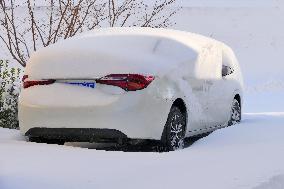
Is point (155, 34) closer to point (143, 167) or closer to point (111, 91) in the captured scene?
point (111, 91)

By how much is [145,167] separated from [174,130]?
6.01 ft

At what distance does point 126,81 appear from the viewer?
6125 millimetres

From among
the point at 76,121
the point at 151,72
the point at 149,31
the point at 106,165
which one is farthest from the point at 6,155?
the point at 149,31

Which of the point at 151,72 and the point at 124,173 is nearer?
the point at 124,173

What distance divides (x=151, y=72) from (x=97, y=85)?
57 cm

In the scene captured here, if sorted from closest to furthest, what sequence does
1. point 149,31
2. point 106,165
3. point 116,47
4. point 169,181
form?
point 169,181, point 106,165, point 116,47, point 149,31

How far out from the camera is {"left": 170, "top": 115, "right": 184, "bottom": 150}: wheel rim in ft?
21.6

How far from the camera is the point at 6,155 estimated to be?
4957mm

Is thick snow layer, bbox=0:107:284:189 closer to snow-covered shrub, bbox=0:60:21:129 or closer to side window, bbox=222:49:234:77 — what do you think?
side window, bbox=222:49:234:77

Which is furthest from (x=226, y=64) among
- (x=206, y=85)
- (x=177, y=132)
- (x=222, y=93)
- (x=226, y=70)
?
(x=177, y=132)

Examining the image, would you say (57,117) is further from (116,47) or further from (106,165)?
(106,165)

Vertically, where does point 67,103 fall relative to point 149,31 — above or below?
below

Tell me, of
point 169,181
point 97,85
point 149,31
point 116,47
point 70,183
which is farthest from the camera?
point 149,31

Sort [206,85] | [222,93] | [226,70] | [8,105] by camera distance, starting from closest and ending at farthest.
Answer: [206,85], [222,93], [226,70], [8,105]
